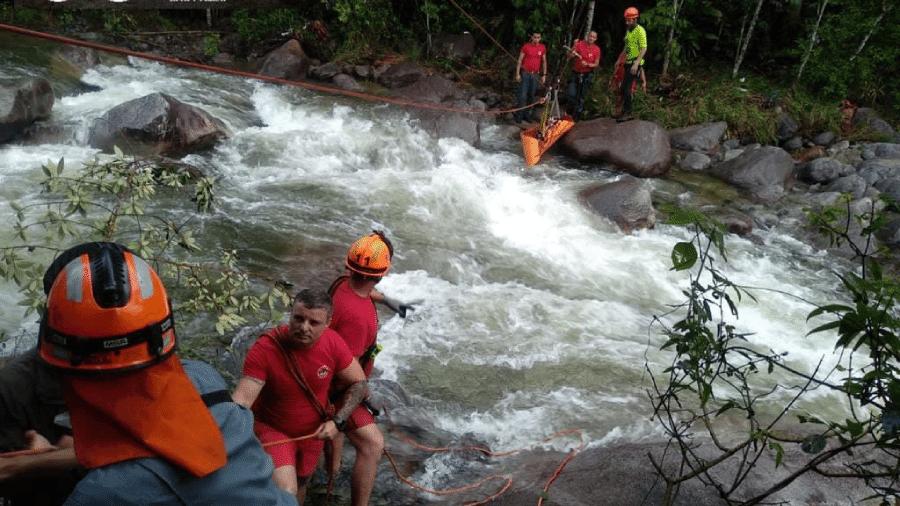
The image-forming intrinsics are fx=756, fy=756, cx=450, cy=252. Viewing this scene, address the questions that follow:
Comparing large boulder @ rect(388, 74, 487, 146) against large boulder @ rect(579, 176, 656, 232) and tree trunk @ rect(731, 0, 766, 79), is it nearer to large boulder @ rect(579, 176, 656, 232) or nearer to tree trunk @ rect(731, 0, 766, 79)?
large boulder @ rect(579, 176, 656, 232)

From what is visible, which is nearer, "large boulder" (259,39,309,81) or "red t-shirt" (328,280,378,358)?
"red t-shirt" (328,280,378,358)

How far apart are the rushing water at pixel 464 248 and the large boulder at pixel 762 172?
1401 mm

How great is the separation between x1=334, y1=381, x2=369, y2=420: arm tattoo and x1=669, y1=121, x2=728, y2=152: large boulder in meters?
10.5

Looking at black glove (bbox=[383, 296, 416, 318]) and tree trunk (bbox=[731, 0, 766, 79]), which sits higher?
black glove (bbox=[383, 296, 416, 318])

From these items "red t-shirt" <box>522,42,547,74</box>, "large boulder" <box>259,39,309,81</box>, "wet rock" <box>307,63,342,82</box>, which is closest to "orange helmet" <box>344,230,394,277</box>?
"red t-shirt" <box>522,42,547,74</box>

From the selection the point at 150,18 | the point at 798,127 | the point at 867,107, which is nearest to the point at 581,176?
the point at 798,127

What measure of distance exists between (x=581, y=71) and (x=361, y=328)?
9.67 metres

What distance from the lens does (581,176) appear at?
11.2m

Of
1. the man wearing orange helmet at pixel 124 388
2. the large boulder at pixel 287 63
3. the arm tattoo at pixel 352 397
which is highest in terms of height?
the man wearing orange helmet at pixel 124 388

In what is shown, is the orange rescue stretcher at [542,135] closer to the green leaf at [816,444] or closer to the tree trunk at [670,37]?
the tree trunk at [670,37]

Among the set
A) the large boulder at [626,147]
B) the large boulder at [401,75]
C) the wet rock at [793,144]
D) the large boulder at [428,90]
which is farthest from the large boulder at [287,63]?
the wet rock at [793,144]

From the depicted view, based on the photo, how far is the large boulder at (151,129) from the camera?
9.47m

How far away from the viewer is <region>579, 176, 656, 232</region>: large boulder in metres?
9.65

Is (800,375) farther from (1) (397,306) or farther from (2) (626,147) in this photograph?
(2) (626,147)
